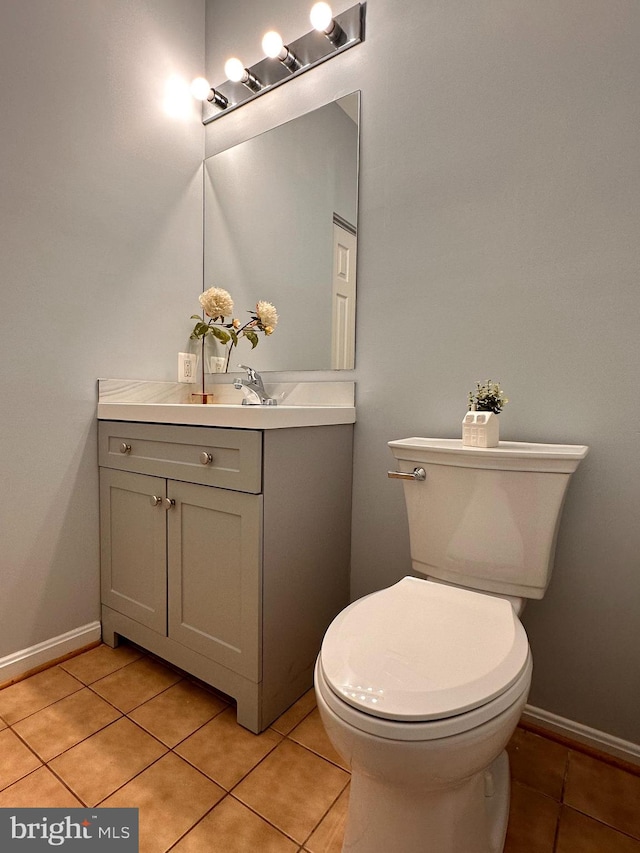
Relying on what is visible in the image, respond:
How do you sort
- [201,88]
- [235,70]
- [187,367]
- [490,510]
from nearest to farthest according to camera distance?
[490,510], [235,70], [201,88], [187,367]

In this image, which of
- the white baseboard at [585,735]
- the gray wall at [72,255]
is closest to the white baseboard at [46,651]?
the gray wall at [72,255]

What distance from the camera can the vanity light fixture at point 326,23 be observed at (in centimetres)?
149

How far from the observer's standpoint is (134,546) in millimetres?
A: 1567

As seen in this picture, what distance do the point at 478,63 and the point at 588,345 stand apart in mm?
881

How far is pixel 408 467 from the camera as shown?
4.14 ft

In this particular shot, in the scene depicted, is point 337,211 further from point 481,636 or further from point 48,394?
point 481,636

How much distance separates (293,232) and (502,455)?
117 cm

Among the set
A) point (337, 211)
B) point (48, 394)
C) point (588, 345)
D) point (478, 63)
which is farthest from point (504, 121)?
point (48, 394)

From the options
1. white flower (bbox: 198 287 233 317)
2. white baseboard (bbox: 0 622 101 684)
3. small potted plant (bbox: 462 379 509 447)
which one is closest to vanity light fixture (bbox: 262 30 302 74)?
white flower (bbox: 198 287 233 317)

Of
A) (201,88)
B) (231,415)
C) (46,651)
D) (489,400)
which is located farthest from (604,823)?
(201,88)

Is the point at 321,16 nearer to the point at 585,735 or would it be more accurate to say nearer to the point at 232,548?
the point at 232,548

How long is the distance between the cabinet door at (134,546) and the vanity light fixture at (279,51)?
1.52 meters

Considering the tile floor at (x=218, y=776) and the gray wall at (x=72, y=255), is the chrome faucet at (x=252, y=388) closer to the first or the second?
the gray wall at (x=72, y=255)

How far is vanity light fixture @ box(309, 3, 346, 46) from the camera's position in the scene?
1.49 m
